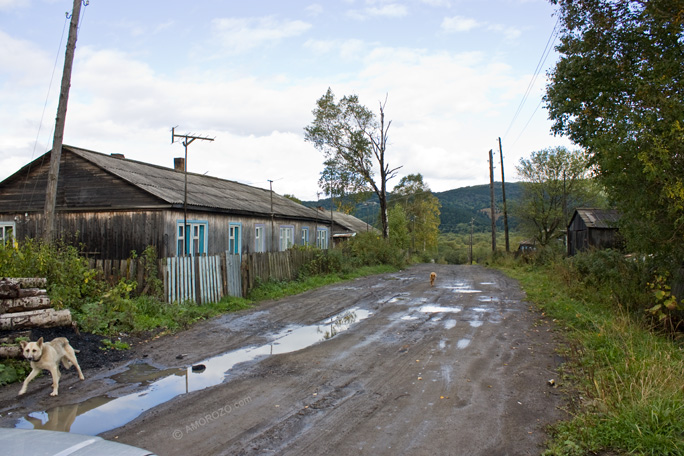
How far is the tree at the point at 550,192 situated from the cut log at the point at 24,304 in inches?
1776

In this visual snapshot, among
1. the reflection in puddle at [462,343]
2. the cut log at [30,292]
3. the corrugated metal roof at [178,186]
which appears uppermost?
the corrugated metal roof at [178,186]

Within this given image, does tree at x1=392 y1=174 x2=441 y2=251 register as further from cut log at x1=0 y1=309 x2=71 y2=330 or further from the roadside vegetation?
cut log at x1=0 y1=309 x2=71 y2=330

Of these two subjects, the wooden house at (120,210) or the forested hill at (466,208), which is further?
the forested hill at (466,208)

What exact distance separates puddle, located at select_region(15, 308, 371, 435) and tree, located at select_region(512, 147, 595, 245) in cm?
4229

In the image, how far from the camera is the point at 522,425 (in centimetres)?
457

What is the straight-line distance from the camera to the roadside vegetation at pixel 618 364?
13.2 ft

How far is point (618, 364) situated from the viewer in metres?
5.82

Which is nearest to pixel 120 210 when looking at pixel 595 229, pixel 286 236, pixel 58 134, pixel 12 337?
pixel 58 134

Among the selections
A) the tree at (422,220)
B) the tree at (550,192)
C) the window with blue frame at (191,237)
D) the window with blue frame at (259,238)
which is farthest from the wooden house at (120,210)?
the tree at (422,220)

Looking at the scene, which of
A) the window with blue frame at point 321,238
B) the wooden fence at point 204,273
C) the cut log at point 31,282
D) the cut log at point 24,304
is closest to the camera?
the cut log at point 24,304

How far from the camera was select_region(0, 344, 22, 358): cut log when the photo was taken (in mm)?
6332

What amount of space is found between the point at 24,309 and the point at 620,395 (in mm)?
8467

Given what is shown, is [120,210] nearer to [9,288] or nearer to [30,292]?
[30,292]

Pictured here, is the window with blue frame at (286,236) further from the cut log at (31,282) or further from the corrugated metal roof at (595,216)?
the corrugated metal roof at (595,216)
